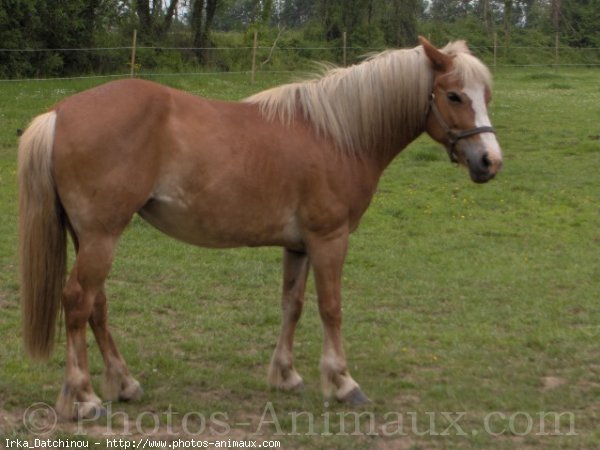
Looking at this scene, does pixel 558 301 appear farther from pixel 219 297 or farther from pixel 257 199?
pixel 257 199

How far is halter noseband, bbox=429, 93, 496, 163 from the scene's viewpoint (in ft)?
16.4

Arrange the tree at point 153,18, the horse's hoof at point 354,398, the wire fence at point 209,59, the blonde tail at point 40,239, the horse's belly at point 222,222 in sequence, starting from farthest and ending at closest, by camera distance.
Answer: the tree at point 153,18, the wire fence at point 209,59, the horse's hoof at point 354,398, the horse's belly at point 222,222, the blonde tail at point 40,239

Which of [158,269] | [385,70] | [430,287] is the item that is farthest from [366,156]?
[158,269]

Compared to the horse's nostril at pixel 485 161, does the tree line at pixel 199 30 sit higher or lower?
higher

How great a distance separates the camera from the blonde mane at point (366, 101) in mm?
5191

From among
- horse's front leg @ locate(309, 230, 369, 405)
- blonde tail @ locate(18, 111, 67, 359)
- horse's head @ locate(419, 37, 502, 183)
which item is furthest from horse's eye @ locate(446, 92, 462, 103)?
blonde tail @ locate(18, 111, 67, 359)

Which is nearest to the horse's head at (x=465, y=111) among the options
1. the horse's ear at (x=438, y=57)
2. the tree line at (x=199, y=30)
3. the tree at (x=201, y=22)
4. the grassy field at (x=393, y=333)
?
the horse's ear at (x=438, y=57)

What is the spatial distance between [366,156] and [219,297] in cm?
255

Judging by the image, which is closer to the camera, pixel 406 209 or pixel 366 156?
pixel 366 156

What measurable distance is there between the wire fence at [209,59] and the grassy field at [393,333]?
10.9m

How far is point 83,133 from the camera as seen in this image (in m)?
4.46

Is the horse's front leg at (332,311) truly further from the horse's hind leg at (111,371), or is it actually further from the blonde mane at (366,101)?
the horse's hind leg at (111,371)

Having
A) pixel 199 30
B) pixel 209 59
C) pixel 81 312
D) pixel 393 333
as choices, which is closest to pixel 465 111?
pixel 393 333

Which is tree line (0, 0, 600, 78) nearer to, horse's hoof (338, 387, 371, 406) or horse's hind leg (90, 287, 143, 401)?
horse's hind leg (90, 287, 143, 401)
